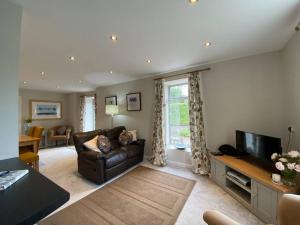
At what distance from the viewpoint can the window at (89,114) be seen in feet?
21.6

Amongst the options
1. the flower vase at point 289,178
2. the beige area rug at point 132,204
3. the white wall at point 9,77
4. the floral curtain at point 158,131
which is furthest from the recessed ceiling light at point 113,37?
the flower vase at point 289,178

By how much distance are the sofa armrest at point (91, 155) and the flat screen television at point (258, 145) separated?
267 cm

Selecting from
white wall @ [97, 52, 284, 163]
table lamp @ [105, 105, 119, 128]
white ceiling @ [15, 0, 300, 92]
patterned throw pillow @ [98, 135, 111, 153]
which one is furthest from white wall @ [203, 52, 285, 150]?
table lamp @ [105, 105, 119, 128]

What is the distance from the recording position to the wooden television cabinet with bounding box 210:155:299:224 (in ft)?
5.69

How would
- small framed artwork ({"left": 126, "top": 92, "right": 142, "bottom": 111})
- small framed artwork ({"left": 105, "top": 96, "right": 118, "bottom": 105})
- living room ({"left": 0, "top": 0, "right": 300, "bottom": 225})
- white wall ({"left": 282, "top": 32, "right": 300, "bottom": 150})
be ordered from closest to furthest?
living room ({"left": 0, "top": 0, "right": 300, "bottom": 225}), white wall ({"left": 282, "top": 32, "right": 300, "bottom": 150}), small framed artwork ({"left": 126, "top": 92, "right": 142, "bottom": 111}), small framed artwork ({"left": 105, "top": 96, "right": 118, "bottom": 105})

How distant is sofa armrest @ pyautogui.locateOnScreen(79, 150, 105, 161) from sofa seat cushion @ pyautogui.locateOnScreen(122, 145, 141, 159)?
2.42 feet

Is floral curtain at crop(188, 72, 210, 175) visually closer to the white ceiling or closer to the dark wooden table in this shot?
the white ceiling

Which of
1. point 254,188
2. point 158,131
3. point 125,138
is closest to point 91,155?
point 125,138

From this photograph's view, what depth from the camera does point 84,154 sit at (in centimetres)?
309

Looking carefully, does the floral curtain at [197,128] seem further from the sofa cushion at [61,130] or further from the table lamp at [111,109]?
the sofa cushion at [61,130]

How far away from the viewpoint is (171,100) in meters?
4.09

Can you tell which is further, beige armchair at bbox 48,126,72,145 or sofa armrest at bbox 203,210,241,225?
beige armchair at bbox 48,126,72,145

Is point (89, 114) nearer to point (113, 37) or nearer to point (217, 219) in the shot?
point (113, 37)

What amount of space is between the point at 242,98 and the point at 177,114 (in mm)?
1595
